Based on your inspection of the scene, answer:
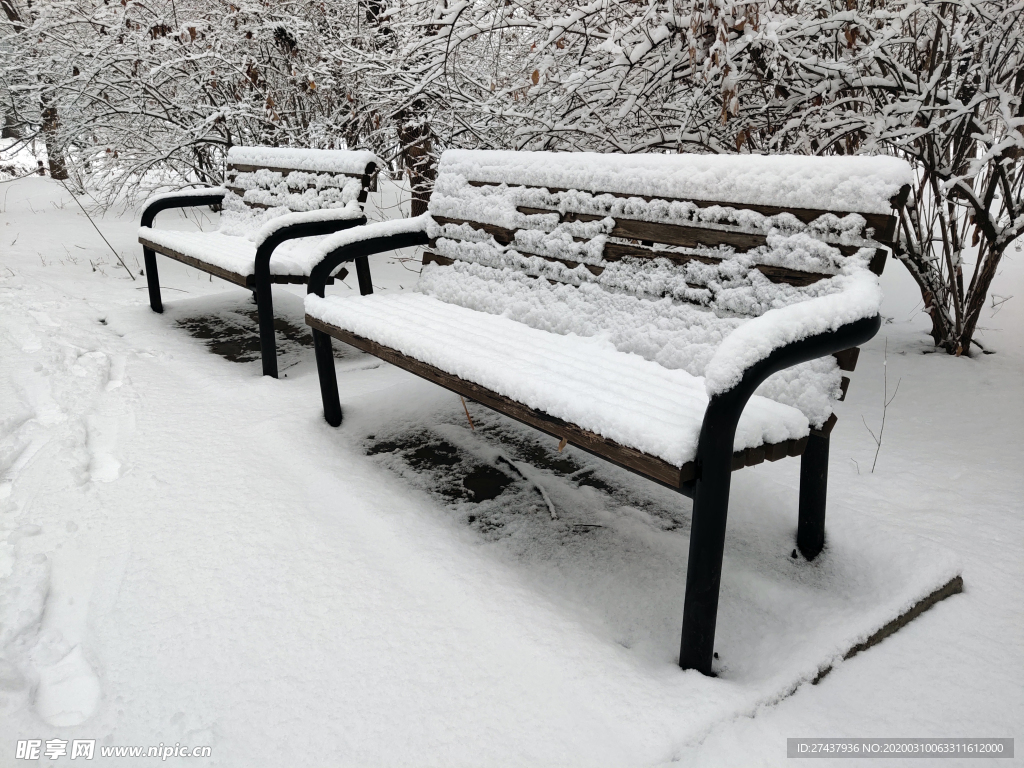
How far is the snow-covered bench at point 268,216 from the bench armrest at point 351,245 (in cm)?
7

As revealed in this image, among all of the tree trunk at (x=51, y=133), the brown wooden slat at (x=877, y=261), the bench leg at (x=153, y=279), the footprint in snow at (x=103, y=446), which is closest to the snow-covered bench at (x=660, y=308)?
the brown wooden slat at (x=877, y=261)

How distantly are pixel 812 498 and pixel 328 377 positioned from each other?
1899mm

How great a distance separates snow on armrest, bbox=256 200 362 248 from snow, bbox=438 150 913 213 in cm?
120

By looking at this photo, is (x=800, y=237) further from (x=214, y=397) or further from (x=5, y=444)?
(x=5, y=444)

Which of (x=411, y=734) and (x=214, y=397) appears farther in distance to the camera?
(x=214, y=397)

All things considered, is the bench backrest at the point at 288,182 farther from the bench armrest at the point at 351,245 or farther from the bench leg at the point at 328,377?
the bench leg at the point at 328,377

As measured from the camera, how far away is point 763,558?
7.38 feet

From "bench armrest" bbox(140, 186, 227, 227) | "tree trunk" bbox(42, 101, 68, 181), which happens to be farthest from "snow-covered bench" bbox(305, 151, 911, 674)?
"tree trunk" bbox(42, 101, 68, 181)

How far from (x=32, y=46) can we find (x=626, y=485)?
28.3 ft

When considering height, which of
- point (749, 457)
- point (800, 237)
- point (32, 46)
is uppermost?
point (32, 46)

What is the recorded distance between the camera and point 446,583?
2.05 m

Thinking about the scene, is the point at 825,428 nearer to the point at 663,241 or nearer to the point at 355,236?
the point at 663,241

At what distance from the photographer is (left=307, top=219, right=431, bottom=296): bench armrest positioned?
3.04 m

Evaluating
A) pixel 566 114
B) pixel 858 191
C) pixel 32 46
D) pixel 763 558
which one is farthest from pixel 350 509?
pixel 32 46
